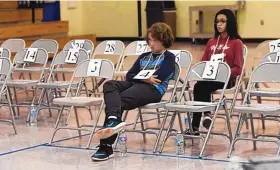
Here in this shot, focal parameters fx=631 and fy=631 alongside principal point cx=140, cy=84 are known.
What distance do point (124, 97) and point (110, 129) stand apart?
455mm

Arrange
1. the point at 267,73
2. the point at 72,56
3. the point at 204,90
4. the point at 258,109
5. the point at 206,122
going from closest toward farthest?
1. the point at 258,109
2. the point at 267,73
3. the point at 204,90
4. the point at 206,122
5. the point at 72,56

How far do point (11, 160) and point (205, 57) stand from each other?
2260 millimetres

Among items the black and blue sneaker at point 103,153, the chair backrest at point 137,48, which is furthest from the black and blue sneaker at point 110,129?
the chair backrest at point 137,48

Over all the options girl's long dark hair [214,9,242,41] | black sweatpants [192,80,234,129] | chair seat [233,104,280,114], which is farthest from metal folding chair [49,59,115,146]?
chair seat [233,104,280,114]

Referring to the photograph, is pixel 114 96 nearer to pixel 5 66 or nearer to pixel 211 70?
pixel 211 70

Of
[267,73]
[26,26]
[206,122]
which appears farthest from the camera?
[26,26]

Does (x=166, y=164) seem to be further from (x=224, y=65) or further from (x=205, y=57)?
(x=205, y=57)

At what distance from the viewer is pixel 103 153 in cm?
538

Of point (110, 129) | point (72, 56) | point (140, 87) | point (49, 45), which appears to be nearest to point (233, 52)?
point (140, 87)

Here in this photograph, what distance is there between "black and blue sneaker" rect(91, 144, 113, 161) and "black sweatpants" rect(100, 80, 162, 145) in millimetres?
46

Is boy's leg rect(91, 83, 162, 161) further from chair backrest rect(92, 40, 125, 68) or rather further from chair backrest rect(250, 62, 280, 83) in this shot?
chair backrest rect(92, 40, 125, 68)

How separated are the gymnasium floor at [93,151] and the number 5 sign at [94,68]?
2.20ft

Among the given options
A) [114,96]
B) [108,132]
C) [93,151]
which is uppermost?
[114,96]

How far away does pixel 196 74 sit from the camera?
19.3 ft
